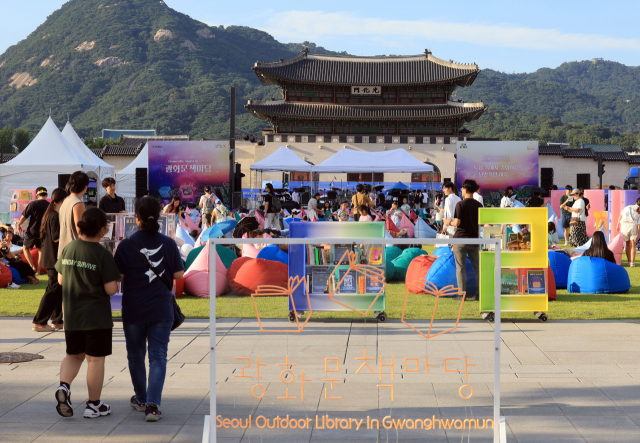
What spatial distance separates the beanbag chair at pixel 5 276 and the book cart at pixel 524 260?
806cm

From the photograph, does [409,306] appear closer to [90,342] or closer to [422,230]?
[90,342]

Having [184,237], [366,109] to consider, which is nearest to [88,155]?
[184,237]

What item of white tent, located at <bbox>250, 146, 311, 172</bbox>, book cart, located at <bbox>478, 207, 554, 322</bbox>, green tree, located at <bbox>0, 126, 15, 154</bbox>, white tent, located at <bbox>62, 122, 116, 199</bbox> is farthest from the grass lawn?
green tree, located at <bbox>0, 126, 15, 154</bbox>

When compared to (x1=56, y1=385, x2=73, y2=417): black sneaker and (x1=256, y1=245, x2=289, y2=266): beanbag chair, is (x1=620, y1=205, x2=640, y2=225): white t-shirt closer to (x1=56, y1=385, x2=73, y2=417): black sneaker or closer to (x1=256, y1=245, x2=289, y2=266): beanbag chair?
(x1=256, y1=245, x2=289, y2=266): beanbag chair

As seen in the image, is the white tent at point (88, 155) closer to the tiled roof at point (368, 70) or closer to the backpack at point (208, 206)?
the backpack at point (208, 206)

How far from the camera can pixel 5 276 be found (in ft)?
33.8

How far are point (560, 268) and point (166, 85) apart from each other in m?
83.7

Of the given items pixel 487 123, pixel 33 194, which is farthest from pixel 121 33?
pixel 33 194

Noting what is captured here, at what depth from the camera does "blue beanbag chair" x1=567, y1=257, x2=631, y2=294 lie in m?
9.50

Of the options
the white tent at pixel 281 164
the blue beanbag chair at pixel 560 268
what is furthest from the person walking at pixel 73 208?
the white tent at pixel 281 164

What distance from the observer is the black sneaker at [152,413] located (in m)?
4.03

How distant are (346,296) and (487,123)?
257 ft

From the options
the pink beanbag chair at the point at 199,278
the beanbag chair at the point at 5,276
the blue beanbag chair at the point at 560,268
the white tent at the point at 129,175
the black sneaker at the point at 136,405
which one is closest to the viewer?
the black sneaker at the point at 136,405

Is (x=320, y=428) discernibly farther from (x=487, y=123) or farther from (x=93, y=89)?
(x=93, y=89)
